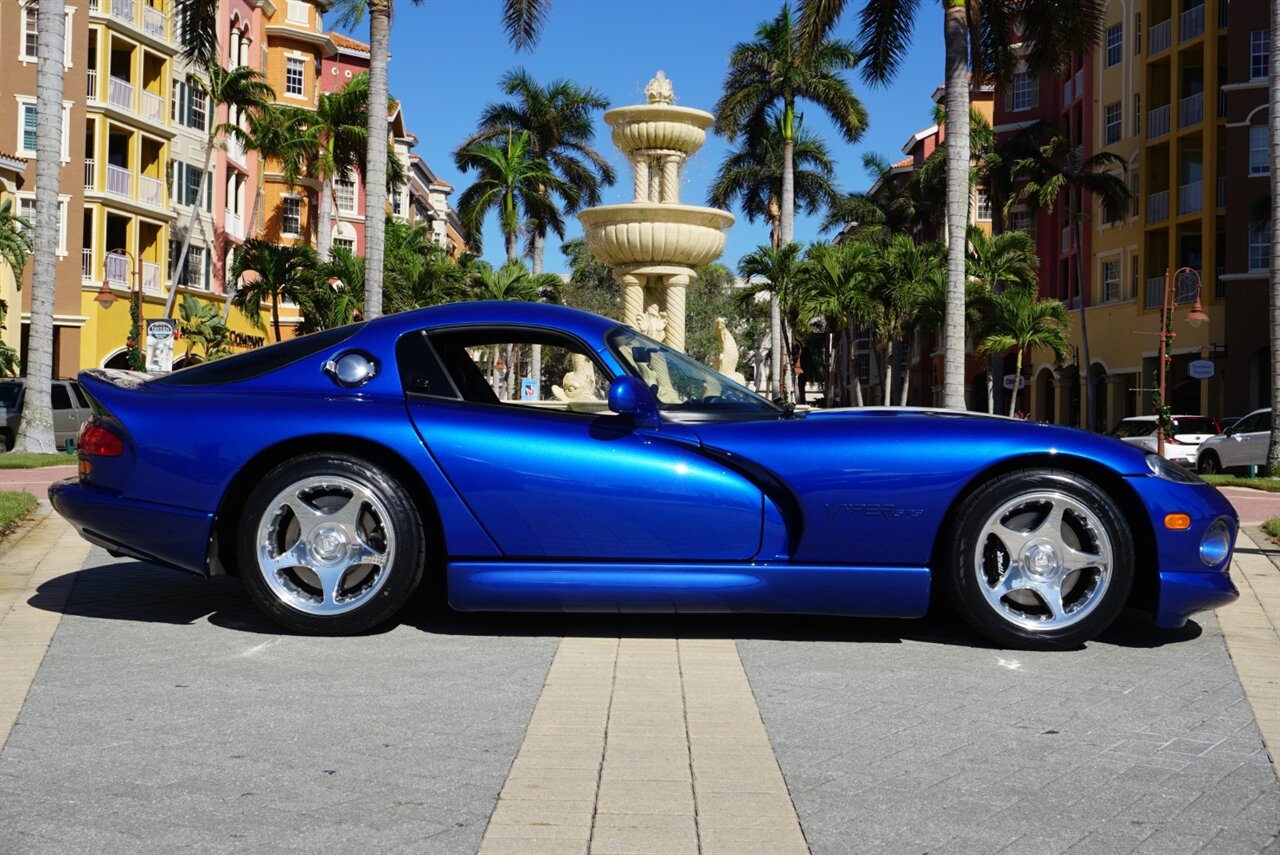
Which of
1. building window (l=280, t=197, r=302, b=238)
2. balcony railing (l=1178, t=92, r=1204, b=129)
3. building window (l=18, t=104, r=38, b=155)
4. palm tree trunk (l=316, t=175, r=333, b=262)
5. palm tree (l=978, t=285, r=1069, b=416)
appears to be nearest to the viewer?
building window (l=18, t=104, r=38, b=155)

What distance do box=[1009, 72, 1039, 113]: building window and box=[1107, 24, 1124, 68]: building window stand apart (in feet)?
30.9

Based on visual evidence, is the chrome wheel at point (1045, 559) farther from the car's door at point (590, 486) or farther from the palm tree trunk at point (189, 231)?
the palm tree trunk at point (189, 231)

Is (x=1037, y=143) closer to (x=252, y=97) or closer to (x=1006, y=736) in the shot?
(x=252, y=97)

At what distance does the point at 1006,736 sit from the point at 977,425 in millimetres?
1619

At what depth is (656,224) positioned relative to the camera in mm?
25797

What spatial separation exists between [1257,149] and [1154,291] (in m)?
5.78

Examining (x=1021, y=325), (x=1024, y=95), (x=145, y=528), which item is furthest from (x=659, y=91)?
(x=1024, y=95)

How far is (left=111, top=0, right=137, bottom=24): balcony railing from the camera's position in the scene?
148 ft

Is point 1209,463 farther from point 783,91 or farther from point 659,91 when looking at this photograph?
point 783,91

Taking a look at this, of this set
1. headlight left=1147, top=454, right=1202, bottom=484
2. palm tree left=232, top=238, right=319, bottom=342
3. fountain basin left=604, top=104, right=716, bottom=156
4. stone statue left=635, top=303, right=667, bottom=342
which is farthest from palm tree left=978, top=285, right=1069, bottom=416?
headlight left=1147, top=454, right=1202, bottom=484

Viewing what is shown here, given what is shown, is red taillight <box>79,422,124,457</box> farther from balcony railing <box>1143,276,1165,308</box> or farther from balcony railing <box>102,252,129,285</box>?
balcony railing <box>1143,276,1165,308</box>

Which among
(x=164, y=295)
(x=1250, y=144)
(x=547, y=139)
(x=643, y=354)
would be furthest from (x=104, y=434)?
(x=547, y=139)

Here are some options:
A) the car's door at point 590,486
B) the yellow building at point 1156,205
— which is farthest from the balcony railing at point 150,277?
the car's door at point 590,486

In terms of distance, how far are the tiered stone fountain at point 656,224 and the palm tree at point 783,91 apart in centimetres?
1799
